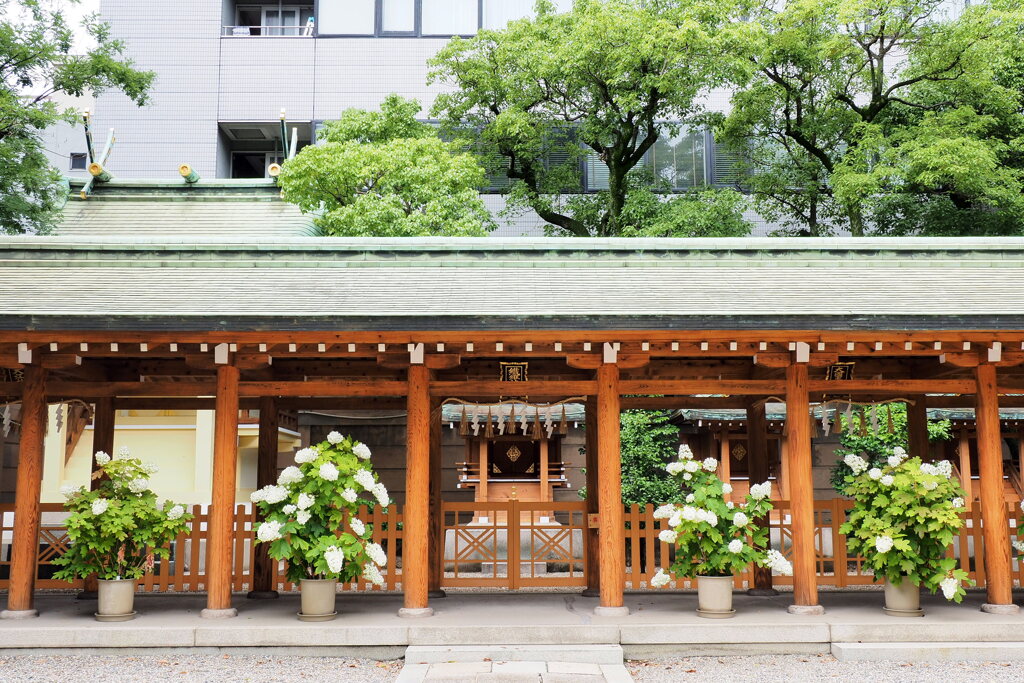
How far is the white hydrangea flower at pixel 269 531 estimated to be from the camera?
30.5ft

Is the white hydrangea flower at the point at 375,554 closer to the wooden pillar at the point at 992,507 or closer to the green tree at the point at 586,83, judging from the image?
the wooden pillar at the point at 992,507

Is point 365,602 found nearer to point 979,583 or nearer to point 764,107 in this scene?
point 979,583

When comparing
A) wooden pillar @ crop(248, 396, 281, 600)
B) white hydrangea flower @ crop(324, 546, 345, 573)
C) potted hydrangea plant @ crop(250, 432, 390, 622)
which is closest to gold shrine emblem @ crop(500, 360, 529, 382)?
potted hydrangea plant @ crop(250, 432, 390, 622)

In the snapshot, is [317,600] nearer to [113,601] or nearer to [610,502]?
[113,601]

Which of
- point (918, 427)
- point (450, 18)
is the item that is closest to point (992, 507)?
point (918, 427)

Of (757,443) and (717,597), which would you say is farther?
(757,443)

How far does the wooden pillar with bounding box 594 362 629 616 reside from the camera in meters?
9.73

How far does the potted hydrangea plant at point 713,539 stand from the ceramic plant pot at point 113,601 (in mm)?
5631

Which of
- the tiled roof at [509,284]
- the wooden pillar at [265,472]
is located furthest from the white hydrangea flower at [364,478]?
the wooden pillar at [265,472]

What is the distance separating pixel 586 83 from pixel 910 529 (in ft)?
44.3

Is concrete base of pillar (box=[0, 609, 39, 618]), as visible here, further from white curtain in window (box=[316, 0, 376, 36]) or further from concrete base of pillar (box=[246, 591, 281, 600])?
white curtain in window (box=[316, 0, 376, 36])

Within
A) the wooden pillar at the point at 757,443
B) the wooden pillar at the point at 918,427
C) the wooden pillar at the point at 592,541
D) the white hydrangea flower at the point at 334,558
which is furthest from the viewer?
the wooden pillar at the point at 757,443

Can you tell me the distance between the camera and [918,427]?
1203 centimetres

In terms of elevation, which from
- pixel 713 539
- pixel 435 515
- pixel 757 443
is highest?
pixel 757 443
